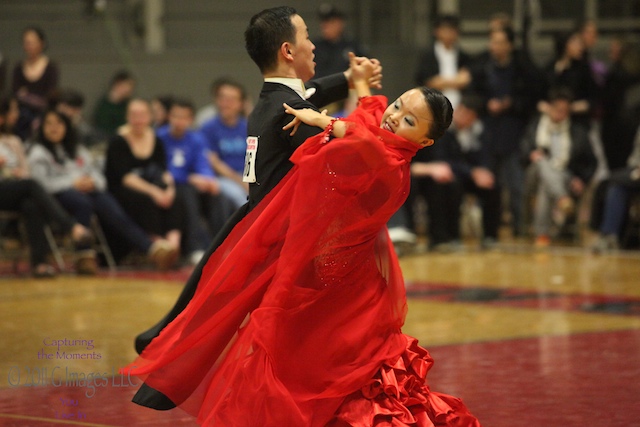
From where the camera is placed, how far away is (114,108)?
11398 millimetres

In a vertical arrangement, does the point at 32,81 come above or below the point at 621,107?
above

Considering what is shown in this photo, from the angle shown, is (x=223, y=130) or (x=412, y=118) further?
(x=223, y=130)

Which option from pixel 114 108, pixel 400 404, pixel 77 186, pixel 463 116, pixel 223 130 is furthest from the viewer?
pixel 114 108

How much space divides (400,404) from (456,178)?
7.23 m

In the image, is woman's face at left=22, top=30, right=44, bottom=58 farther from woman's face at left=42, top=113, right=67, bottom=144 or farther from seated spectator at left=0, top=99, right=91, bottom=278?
seated spectator at left=0, top=99, right=91, bottom=278

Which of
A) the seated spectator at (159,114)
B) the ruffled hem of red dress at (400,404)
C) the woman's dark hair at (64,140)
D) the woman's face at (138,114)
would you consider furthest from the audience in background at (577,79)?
the ruffled hem of red dress at (400,404)

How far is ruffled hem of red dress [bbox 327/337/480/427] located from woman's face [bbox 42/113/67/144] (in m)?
5.95

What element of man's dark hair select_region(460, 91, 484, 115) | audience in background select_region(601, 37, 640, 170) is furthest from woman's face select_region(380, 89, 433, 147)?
audience in background select_region(601, 37, 640, 170)

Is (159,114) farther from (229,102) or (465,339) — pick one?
(465,339)

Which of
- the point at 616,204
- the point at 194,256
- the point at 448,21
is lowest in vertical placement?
the point at 194,256

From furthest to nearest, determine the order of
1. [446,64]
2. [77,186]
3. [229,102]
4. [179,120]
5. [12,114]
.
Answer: [446,64], [229,102], [179,120], [12,114], [77,186]

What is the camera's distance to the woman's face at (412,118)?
3.14 meters

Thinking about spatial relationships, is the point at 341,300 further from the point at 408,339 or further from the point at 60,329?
the point at 60,329

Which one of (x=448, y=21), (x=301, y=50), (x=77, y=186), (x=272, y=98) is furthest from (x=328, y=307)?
(x=448, y=21)
